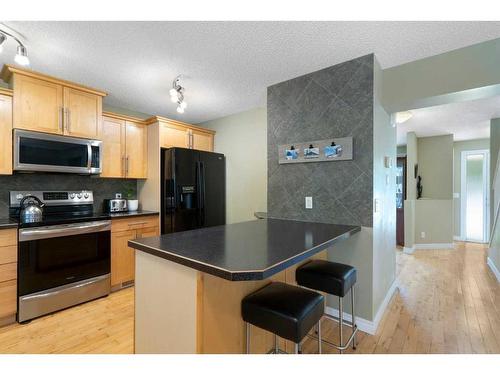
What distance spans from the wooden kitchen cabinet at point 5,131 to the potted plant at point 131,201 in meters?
1.33

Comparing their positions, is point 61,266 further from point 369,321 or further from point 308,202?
point 369,321

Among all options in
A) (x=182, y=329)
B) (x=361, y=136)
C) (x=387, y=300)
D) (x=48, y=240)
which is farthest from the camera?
(x=387, y=300)

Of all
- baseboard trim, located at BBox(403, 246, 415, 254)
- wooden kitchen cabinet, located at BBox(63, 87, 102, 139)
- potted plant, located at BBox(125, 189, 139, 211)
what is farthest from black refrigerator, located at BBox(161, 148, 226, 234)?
baseboard trim, located at BBox(403, 246, 415, 254)

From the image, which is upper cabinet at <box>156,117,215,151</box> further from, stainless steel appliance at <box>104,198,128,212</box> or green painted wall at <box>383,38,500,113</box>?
green painted wall at <box>383,38,500,113</box>

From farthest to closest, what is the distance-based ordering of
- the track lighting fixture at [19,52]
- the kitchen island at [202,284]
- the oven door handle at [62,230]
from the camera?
the oven door handle at [62,230]
the track lighting fixture at [19,52]
the kitchen island at [202,284]

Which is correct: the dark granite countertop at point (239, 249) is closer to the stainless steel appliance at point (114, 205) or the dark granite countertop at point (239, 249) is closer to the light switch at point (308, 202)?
the light switch at point (308, 202)

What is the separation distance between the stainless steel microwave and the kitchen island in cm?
185

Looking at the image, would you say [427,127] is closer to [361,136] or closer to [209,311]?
[361,136]

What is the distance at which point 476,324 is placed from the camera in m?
2.17

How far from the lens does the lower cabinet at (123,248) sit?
2.83m

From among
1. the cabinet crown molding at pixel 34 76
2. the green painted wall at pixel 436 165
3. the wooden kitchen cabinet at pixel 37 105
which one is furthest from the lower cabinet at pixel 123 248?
the green painted wall at pixel 436 165

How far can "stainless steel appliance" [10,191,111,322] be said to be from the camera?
2.19 m
